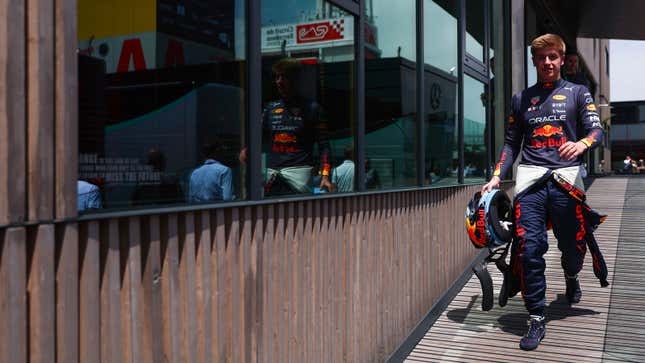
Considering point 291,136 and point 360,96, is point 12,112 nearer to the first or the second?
point 291,136

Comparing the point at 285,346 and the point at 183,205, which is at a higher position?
the point at 183,205

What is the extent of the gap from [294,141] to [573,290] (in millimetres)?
2587

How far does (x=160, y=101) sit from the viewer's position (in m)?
2.08

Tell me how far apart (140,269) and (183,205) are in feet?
0.95

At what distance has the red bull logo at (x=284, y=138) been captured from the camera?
289 centimetres

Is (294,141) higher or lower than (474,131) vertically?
lower

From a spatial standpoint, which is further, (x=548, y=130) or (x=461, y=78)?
(x=461, y=78)

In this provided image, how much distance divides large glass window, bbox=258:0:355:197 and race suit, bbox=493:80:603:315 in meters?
1.24

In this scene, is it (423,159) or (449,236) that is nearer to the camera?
(423,159)

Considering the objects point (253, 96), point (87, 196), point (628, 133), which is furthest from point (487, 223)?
point (628, 133)

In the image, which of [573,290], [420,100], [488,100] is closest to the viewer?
[573,290]

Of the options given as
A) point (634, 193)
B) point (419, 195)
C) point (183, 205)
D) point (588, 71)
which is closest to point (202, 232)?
point (183, 205)

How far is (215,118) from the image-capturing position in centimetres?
237

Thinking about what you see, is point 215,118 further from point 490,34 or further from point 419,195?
point 490,34
